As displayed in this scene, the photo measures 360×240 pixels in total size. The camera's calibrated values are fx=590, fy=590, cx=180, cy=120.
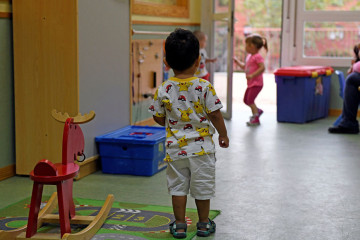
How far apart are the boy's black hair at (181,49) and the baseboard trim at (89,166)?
134cm

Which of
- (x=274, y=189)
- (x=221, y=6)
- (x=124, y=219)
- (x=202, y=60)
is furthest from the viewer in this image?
(x=221, y=6)

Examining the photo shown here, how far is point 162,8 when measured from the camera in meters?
5.79

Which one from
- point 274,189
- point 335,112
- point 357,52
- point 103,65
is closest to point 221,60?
point 335,112

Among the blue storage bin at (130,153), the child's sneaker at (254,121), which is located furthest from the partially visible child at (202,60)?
the blue storage bin at (130,153)

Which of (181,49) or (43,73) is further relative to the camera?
(43,73)

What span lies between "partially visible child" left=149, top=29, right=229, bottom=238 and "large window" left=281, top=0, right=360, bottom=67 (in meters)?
4.45

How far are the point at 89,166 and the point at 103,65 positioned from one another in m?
0.66

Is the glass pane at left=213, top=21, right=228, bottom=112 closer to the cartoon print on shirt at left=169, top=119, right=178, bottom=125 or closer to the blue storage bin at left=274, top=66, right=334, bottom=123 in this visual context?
the blue storage bin at left=274, top=66, right=334, bottom=123

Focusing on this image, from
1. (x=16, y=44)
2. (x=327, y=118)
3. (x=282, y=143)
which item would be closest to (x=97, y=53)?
(x=16, y=44)

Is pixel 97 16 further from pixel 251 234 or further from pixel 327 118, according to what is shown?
pixel 327 118

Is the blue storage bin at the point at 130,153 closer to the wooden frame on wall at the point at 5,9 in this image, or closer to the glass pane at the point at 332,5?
the wooden frame on wall at the point at 5,9

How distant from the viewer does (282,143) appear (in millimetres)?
4969

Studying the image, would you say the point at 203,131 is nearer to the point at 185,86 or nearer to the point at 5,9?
the point at 185,86

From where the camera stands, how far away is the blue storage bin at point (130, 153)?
375cm
